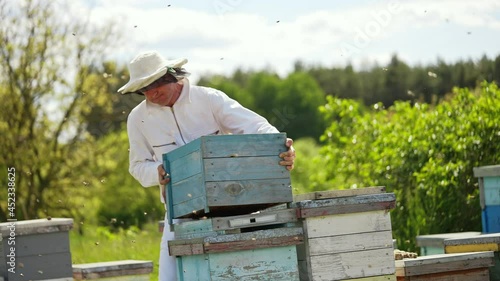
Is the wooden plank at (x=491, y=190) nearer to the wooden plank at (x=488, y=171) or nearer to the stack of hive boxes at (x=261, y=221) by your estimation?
the wooden plank at (x=488, y=171)

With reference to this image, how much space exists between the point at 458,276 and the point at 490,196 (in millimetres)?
1530

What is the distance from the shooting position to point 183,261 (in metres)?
4.52

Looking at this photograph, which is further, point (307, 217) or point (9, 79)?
point (9, 79)

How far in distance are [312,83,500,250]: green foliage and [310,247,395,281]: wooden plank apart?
142 inches

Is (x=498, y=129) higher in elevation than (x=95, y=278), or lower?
higher

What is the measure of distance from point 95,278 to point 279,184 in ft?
8.71

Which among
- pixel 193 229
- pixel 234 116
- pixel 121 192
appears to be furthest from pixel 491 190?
pixel 121 192

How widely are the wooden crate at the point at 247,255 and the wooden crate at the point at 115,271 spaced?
2.28 metres

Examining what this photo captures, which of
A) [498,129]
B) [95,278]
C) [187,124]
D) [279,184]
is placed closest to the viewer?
[279,184]

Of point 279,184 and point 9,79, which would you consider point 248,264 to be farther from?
point 9,79

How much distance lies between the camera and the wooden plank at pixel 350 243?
4.45 metres

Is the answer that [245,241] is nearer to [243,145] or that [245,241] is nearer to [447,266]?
[243,145]

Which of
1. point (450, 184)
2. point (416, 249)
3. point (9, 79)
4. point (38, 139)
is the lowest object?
point (416, 249)

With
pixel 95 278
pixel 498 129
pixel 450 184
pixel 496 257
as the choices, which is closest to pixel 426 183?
pixel 450 184
